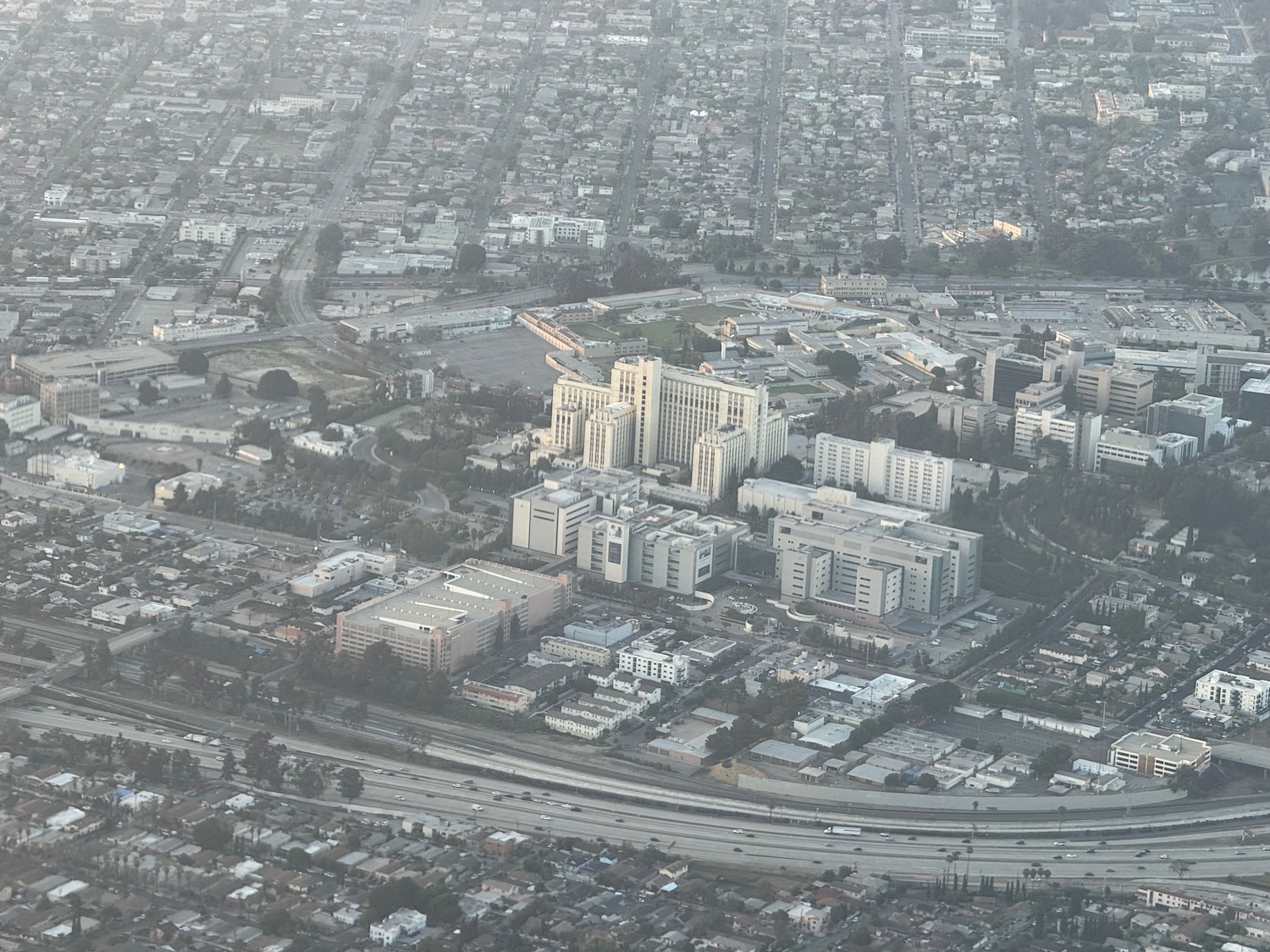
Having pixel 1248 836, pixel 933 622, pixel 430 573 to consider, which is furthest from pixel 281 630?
pixel 1248 836

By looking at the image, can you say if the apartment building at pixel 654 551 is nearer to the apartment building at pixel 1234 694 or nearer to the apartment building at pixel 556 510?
the apartment building at pixel 556 510

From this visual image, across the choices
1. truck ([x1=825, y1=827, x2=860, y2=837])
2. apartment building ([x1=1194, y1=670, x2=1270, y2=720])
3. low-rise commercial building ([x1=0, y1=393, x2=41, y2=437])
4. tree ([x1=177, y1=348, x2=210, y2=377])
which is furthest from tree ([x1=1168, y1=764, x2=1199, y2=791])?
tree ([x1=177, y1=348, x2=210, y2=377])

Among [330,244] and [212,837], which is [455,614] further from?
[330,244]

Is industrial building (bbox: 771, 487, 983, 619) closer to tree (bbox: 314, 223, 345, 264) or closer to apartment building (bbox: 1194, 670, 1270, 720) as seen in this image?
apartment building (bbox: 1194, 670, 1270, 720)

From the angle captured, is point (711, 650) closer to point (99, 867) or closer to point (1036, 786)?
point (1036, 786)

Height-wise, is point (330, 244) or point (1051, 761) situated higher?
point (330, 244)

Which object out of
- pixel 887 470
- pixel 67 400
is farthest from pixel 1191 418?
pixel 67 400
